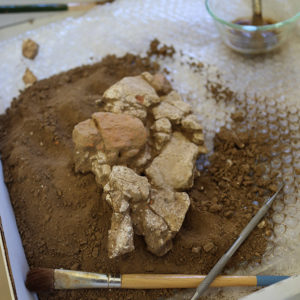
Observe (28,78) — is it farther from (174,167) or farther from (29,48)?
(174,167)

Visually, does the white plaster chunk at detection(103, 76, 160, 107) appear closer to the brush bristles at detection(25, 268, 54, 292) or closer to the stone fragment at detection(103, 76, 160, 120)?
the stone fragment at detection(103, 76, 160, 120)

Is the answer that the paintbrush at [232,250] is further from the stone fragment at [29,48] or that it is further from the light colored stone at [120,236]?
the stone fragment at [29,48]

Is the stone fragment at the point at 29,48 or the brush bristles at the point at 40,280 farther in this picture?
the stone fragment at the point at 29,48

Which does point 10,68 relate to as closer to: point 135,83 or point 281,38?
point 135,83

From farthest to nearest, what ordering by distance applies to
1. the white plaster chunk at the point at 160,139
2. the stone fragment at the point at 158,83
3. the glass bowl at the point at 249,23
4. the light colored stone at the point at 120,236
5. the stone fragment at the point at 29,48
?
the stone fragment at the point at 29,48
the glass bowl at the point at 249,23
the stone fragment at the point at 158,83
the white plaster chunk at the point at 160,139
the light colored stone at the point at 120,236

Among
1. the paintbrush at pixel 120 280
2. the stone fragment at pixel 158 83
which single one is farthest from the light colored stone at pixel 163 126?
the paintbrush at pixel 120 280

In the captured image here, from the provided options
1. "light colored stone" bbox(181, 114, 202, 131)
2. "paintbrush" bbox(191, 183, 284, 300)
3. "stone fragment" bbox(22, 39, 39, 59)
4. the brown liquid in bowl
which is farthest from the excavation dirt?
the brown liquid in bowl

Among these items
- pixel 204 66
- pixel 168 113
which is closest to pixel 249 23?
pixel 204 66
